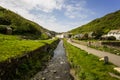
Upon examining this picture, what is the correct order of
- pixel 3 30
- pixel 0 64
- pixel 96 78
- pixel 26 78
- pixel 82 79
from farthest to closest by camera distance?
pixel 3 30, pixel 26 78, pixel 82 79, pixel 96 78, pixel 0 64

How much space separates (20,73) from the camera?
68.1ft

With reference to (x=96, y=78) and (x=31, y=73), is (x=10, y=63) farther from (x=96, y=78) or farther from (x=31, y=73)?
(x=96, y=78)

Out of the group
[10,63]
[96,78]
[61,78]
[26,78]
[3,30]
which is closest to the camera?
[96,78]

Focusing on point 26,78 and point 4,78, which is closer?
point 4,78

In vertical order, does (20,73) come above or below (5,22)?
below

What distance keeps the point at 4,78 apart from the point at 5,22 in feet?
208

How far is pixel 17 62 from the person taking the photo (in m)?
20.9

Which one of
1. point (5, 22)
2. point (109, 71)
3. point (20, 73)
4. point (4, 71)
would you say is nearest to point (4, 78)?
point (4, 71)

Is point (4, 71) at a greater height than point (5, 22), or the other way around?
point (5, 22)

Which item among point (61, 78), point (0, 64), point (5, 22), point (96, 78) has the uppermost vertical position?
point (5, 22)

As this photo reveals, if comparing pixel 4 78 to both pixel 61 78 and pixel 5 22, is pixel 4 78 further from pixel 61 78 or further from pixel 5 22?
pixel 5 22

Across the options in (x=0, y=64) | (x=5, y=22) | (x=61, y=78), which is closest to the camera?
(x=0, y=64)

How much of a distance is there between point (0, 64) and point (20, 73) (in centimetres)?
521

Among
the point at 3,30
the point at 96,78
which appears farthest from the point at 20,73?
the point at 3,30
